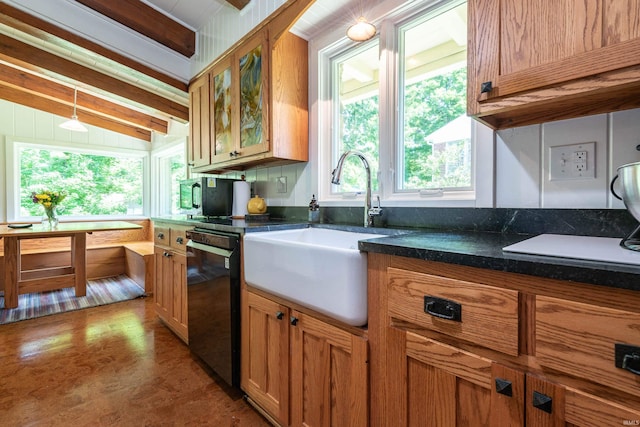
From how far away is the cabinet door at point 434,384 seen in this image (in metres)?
0.71

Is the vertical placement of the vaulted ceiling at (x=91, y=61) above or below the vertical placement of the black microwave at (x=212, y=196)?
above

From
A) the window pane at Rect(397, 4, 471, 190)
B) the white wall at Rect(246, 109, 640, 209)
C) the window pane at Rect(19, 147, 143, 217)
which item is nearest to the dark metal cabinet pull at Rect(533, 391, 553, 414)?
the white wall at Rect(246, 109, 640, 209)

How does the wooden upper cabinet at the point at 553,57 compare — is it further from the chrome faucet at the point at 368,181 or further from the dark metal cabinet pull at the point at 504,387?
the dark metal cabinet pull at the point at 504,387

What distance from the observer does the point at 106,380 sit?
1780 mm

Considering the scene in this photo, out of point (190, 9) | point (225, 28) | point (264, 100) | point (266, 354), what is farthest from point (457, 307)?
point (190, 9)

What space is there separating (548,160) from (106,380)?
8.27ft

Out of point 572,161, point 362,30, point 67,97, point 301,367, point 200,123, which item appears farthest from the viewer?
point 67,97

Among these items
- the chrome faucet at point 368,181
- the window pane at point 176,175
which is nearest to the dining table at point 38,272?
the window pane at point 176,175

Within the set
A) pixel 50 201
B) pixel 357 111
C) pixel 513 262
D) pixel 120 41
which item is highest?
pixel 120 41

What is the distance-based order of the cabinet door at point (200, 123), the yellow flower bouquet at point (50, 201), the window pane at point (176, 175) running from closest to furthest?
the cabinet door at point (200, 123), the yellow flower bouquet at point (50, 201), the window pane at point (176, 175)

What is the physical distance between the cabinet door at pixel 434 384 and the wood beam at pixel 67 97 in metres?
4.80

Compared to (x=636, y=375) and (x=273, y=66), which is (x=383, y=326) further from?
(x=273, y=66)

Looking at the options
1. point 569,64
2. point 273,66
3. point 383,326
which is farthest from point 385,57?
point 383,326

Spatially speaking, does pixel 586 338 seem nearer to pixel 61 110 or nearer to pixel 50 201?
pixel 50 201
